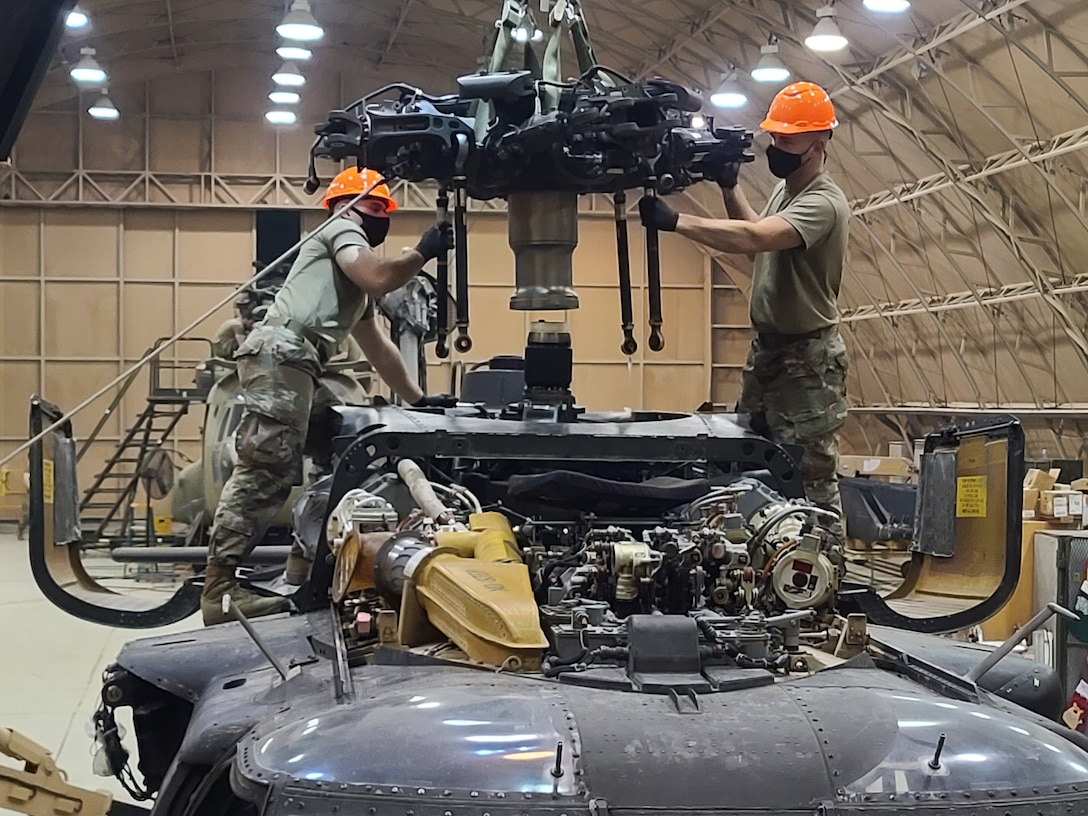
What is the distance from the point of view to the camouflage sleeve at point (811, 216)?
568cm

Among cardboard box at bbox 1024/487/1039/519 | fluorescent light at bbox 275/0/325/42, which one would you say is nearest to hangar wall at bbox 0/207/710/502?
fluorescent light at bbox 275/0/325/42

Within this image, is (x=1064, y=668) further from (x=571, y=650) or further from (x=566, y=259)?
(x=571, y=650)

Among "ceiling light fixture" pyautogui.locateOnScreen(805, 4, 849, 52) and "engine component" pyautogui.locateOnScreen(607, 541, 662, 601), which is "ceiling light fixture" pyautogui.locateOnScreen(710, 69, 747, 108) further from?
"engine component" pyautogui.locateOnScreen(607, 541, 662, 601)

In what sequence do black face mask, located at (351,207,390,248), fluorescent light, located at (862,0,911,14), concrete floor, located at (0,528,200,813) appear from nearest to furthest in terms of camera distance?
1. black face mask, located at (351,207,390,248)
2. concrete floor, located at (0,528,200,813)
3. fluorescent light, located at (862,0,911,14)

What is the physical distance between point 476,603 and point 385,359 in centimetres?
361

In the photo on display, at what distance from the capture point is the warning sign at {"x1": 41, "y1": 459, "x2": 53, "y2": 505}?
5.35m

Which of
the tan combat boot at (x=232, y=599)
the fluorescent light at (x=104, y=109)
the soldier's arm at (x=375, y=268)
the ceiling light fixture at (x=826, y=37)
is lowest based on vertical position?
the tan combat boot at (x=232, y=599)

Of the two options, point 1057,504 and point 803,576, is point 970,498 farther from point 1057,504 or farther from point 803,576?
point 1057,504

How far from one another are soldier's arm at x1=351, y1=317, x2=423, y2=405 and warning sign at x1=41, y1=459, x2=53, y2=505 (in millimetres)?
2046

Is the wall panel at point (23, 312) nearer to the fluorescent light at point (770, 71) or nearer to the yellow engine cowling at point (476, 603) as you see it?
the fluorescent light at point (770, 71)

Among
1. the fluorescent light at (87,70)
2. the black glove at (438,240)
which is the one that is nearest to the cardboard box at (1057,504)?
the black glove at (438,240)

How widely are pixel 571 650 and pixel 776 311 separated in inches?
107

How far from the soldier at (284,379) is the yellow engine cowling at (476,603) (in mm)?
2199

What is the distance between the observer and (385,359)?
7.17m
